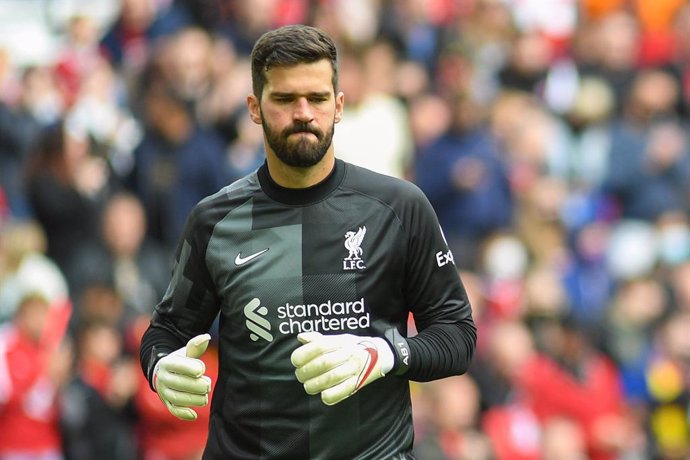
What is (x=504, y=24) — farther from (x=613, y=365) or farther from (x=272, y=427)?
(x=272, y=427)

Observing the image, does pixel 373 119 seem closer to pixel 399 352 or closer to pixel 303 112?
pixel 303 112

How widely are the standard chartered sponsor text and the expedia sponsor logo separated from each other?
5 centimetres

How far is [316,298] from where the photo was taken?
4.64 metres

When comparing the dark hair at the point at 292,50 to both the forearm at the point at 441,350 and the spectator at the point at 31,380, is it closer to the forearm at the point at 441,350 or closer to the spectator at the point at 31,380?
the forearm at the point at 441,350

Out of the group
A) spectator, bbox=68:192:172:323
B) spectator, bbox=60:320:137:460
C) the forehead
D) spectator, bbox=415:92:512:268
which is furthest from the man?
spectator, bbox=415:92:512:268

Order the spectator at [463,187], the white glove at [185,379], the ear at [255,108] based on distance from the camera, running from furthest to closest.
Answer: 1. the spectator at [463,187]
2. the ear at [255,108]
3. the white glove at [185,379]

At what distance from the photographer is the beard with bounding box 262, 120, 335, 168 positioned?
14.9ft

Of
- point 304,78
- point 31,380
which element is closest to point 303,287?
point 304,78

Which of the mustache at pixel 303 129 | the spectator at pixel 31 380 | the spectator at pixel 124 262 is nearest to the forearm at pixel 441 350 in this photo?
the mustache at pixel 303 129

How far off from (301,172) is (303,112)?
0.26 meters

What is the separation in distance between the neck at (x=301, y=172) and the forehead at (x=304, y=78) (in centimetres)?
26

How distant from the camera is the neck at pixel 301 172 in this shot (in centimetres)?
469

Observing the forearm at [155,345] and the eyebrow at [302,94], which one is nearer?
the eyebrow at [302,94]

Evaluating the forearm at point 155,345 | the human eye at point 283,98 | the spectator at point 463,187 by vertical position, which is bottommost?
the spectator at point 463,187
